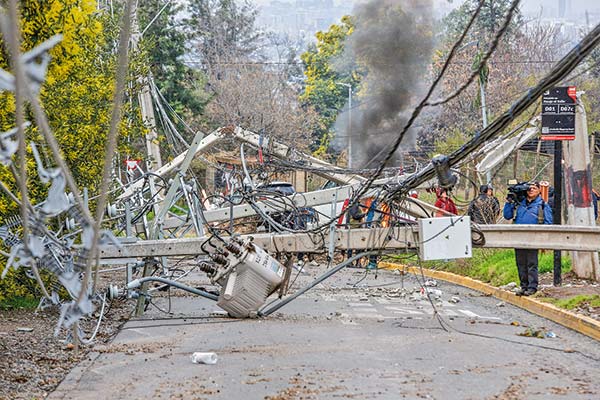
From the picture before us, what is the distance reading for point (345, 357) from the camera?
12.5 metres

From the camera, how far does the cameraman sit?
18.9m

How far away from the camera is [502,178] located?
1374 inches

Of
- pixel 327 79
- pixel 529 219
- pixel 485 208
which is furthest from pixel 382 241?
pixel 327 79

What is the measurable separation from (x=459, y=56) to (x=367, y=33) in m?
5.92

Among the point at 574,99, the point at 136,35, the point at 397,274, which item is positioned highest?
the point at 136,35

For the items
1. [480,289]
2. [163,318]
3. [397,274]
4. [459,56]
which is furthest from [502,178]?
[459,56]

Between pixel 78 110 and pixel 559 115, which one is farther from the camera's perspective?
pixel 559 115

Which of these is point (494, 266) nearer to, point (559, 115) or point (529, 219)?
point (529, 219)

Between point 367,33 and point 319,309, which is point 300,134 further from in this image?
point 319,309

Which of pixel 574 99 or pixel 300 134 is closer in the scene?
pixel 574 99

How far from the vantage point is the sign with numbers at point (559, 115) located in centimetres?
1948

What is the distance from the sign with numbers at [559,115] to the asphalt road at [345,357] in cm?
327

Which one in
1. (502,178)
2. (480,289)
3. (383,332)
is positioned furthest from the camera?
(502,178)

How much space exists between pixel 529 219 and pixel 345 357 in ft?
25.6
